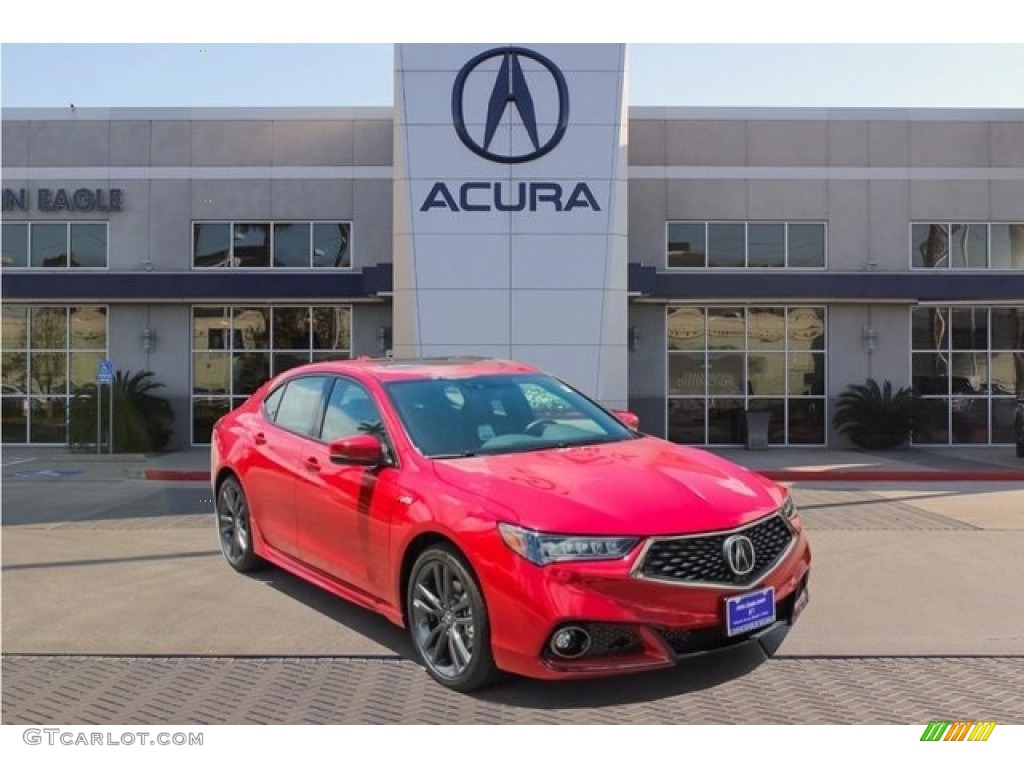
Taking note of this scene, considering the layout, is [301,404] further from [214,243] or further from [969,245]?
[969,245]

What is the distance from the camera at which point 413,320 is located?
1853cm

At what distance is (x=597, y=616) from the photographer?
4.31m

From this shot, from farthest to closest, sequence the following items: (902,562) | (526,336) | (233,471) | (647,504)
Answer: (526,336) < (902,562) < (233,471) < (647,504)

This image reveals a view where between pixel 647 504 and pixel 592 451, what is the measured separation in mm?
964

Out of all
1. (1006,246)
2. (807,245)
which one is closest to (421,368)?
(807,245)

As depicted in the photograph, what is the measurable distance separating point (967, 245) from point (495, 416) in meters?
19.4

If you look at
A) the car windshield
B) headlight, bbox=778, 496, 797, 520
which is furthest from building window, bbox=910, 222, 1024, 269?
headlight, bbox=778, 496, 797, 520

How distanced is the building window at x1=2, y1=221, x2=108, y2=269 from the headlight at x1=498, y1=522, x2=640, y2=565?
2004cm

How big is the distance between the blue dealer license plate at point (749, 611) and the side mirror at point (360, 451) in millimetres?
2061

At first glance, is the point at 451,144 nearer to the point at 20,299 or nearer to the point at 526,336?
the point at 526,336

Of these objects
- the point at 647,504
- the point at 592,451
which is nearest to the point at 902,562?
the point at 592,451

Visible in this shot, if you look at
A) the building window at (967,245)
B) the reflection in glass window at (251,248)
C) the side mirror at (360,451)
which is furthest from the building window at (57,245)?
the side mirror at (360,451)

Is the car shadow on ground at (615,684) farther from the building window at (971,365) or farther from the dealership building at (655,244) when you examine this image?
the building window at (971,365)

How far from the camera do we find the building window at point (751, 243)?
2170cm
